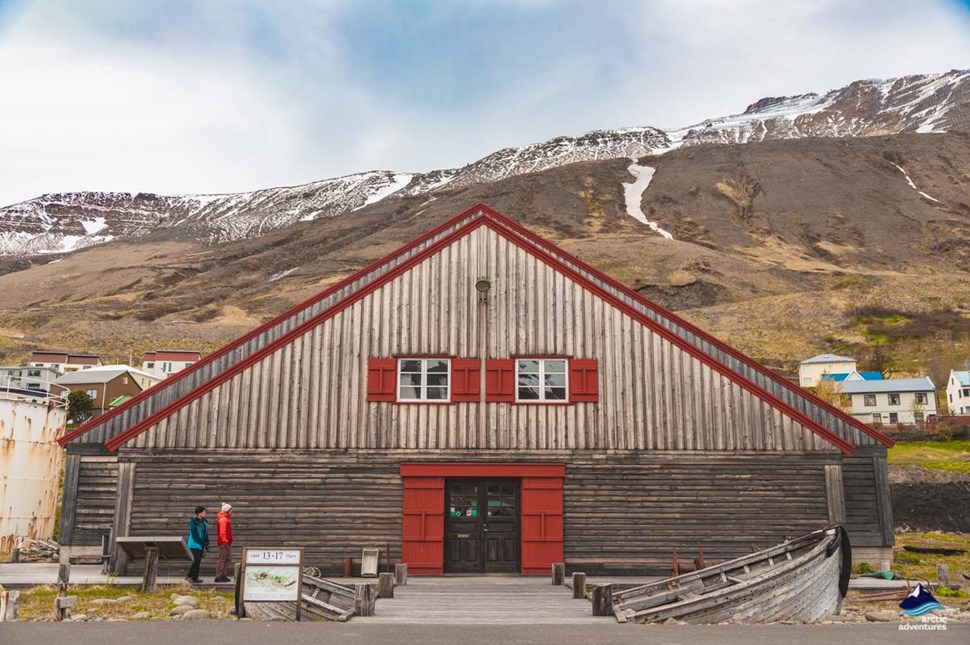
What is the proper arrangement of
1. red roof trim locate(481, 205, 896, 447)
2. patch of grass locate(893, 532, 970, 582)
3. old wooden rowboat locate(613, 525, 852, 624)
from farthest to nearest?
patch of grass locate(893, 532, 970, 582)
red roof trim locate(481, 205, 896, 447)
old wooden rowboat locate(613, 525, 852, 624)

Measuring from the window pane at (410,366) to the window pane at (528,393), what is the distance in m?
2.69

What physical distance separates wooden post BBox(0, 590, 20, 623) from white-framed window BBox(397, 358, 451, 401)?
999cm

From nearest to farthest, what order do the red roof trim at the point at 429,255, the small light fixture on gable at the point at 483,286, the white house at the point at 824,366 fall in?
the red roof trim at the point at 429,255 < the small light fixture on gable at the point at 483,286 < the white house at the point at 824,366

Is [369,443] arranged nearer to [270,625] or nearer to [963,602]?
[270,625]

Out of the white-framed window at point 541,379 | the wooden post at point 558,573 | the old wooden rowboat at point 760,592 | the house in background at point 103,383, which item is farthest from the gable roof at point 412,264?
the house in background at point 103,383

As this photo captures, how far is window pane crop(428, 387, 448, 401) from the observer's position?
21109mm

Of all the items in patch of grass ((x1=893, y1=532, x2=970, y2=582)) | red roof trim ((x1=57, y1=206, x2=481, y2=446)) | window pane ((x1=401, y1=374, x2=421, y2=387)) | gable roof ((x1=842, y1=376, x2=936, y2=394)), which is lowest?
patch of grass ((x1=893, y1=532, x2=970, y2=582))

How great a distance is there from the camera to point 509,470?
2055 cm

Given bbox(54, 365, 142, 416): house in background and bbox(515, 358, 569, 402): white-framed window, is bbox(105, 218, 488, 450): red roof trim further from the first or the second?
bbox(54, 365, 142, 416): house in background

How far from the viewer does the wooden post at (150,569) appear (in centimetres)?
1614

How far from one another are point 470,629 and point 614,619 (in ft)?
8.42

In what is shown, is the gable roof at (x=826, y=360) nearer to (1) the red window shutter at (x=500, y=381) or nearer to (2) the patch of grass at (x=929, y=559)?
(2) the patch of grass at (x=929, y=559)

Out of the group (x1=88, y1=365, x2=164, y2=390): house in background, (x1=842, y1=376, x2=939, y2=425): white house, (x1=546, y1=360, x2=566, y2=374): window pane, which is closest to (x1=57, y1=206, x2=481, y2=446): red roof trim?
(x1=546, y1=360, x2=566, y2=374): window pane

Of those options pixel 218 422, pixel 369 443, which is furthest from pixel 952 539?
pixel 218 422
